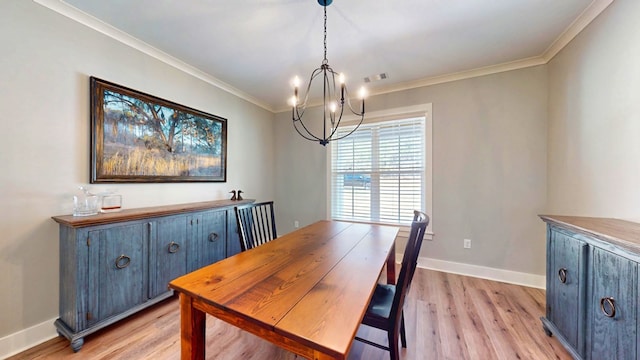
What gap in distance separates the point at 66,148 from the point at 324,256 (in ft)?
7.40

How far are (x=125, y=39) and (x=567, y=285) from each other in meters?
4.16

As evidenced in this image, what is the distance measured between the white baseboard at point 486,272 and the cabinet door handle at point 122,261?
3.30 metres

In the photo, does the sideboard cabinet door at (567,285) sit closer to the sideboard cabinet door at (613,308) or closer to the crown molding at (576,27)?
the sideboard cabinet door at (613,308)

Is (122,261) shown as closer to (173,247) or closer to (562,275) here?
(173,247)

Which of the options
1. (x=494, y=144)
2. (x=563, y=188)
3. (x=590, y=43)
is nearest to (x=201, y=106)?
(x=494, y=144)

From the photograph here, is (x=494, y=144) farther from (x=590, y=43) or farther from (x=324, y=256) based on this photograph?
(x=324, y=256)

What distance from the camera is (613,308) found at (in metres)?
1.19

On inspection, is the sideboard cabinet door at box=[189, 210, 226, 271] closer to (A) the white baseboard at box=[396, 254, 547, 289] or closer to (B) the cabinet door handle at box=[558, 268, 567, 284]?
(A) the white baseboard at box=[396, 254, 547, 289]

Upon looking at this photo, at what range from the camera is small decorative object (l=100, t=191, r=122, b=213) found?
2051 mm

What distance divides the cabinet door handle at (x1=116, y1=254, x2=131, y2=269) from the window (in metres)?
2.66

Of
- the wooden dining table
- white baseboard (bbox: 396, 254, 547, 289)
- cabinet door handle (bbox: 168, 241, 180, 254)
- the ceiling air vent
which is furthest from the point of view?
the ceiling air vent

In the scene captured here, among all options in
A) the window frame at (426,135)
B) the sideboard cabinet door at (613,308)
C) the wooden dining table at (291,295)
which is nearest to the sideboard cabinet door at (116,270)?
the wooden dining table at (291,295)

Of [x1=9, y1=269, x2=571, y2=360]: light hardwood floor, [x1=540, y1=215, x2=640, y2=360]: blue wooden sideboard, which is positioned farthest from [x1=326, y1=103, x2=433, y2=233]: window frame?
[x1=540, y1=215, x2=640, y2=360]: blue wooden sideboard

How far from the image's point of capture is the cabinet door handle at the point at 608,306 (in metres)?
1.19
